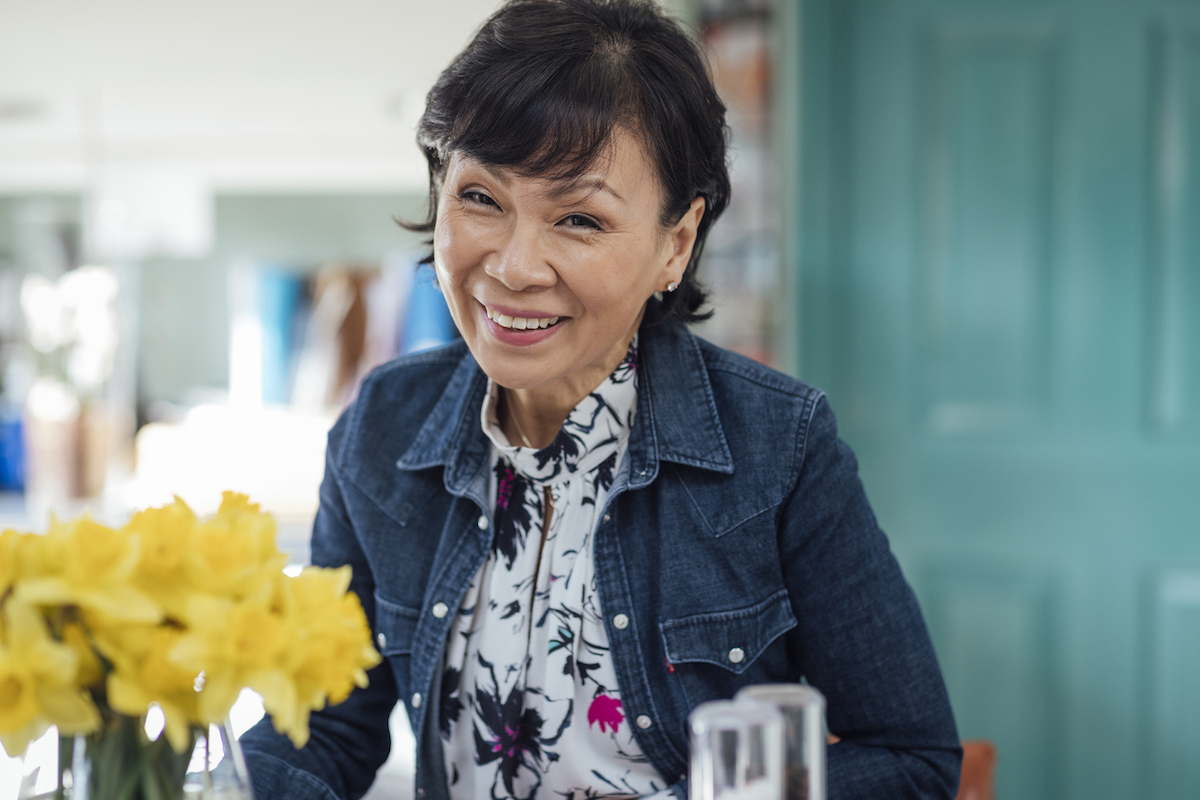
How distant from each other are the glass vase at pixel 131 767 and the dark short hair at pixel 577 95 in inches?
21.3

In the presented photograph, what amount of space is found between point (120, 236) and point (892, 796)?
3.13 m

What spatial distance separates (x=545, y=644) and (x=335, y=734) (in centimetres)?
25

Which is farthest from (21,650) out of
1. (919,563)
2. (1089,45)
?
(1089,45)

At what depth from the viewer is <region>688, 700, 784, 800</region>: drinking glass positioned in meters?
0.48

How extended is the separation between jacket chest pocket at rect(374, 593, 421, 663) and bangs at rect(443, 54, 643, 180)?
50 cm

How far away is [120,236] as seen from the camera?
3182 millimetres

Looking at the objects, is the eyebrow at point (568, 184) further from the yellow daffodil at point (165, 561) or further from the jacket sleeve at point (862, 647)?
the yellow daffodil at point (165, 561)

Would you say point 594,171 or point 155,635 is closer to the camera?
point 155,635

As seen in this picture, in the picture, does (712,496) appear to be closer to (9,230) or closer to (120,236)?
(120,236)

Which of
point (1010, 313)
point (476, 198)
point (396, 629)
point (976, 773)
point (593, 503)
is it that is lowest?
point (976, 773)

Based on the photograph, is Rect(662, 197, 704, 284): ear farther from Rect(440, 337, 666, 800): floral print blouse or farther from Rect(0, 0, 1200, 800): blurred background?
Rect(0, 0, 1200, 800): blurred background

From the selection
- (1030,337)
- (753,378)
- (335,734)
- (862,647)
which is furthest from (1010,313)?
(335,734)

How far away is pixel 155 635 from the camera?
0.48 metres

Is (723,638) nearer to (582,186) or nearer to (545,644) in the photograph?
(545,644)
